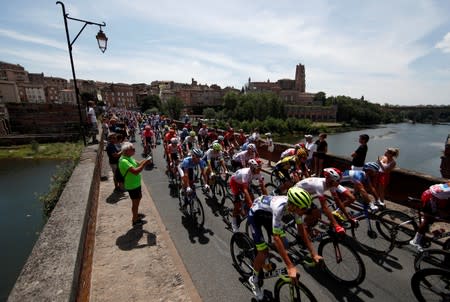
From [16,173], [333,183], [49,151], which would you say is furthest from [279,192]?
[49,151]

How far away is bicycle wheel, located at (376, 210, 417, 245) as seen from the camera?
4.64 m

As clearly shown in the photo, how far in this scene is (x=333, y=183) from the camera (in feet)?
13.6

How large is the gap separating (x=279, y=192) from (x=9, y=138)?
48.6 meters

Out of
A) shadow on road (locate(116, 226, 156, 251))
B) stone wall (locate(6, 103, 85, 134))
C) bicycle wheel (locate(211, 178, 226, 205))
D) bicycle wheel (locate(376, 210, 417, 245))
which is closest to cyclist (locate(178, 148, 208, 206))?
bicycle wheel (locate(211, 178, 226, 205))

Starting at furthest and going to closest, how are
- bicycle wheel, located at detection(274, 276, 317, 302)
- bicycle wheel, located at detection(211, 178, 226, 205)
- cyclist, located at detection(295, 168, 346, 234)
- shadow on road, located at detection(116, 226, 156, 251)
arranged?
1. bicycle wheel, located at detection(211, 178, 226, 205)
2. shadow on road, located at detection(116, 226, 156, 251)
3. cyclist, located at detection(295, 168, 346, 234)
4. bicycle wheel, located at detection(274, 276, 317, 302)

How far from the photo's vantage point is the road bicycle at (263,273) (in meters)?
3.08

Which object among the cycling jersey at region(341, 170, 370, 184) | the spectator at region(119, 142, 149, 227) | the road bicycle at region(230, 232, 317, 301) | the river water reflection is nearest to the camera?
the road bicycle at region(230, 232, 317, 301)

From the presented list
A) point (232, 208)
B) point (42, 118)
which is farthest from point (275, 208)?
point (42, 118)

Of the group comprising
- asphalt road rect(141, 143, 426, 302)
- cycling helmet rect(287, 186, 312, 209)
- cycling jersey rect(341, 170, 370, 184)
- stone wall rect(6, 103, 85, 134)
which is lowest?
stone wall rect(6, 103, 85, 134)

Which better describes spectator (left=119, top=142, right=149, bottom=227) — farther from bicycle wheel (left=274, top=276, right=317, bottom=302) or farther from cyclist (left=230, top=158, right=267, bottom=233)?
bicycle wheel (left=274, top=276, right=317, bottom=302)

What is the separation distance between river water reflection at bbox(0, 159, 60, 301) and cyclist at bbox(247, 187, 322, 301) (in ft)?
18.9

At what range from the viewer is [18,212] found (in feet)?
52.3

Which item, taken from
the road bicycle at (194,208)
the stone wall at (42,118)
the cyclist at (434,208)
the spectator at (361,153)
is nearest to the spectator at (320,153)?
the spectator at (361,153)

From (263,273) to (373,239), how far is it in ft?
9.07
